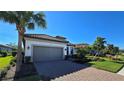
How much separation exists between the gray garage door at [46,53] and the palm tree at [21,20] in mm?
4667

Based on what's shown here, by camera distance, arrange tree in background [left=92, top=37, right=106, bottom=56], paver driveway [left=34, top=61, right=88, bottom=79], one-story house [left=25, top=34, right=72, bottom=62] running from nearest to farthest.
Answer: paver driveway [left=34, top=61, right=88, bottom=79] → one-story house [left=25, top=34, right=72, bottom=62] → tree in background [left=92, top=37, right=106, bottom=56]

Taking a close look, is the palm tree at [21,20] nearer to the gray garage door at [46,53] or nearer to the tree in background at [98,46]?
the gray garage door at [46,53]

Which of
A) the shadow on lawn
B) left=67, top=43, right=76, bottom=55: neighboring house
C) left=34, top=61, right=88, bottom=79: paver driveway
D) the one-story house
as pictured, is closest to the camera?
the shadow on lawn

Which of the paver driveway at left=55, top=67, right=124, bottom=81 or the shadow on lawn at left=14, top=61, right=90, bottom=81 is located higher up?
the shadow on lawn at left=14, top=61, right=90, bottom=81

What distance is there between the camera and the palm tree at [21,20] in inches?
335

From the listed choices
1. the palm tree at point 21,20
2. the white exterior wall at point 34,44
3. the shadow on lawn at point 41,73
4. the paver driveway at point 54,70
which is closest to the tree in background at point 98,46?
the white exterior wall at point 34,44

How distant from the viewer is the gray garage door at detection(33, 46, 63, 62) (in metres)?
14.2

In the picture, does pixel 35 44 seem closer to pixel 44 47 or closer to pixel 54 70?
pixel 44 47

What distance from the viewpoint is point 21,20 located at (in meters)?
9.07

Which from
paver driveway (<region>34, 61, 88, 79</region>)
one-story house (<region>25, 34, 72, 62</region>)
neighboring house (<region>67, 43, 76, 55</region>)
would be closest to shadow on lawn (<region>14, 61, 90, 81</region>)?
paver driveway (<region>34, 61, 88, 79</region>)

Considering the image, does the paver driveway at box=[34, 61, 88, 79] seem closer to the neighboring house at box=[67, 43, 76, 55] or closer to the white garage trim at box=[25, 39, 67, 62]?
the white garage trim at box=[25, 39, 67, 62]

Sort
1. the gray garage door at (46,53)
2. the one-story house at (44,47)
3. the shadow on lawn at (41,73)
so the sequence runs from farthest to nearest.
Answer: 1. the gray garage door at (46,53)
2. the one-story house at (44,47)
3. the shadow on lawn at (41,73)

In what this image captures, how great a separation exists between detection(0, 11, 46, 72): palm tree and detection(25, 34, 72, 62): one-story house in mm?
4087
